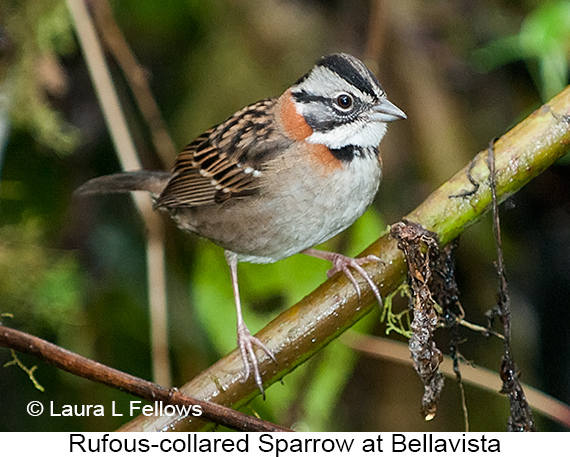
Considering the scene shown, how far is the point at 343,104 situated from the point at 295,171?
0.32 m

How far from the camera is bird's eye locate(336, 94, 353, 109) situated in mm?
2611

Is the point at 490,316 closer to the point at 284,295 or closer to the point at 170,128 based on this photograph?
the point at 284,295

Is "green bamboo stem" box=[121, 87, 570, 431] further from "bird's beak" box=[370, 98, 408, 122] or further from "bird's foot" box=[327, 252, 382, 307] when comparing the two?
"bird's beak" box=[370, 98, 408, 122]

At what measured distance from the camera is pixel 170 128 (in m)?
4.34

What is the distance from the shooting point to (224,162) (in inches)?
120

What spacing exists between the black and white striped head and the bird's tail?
34.5 inches

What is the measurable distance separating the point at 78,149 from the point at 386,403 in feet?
7.75

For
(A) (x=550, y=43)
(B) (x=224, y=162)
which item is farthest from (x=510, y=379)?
(A) (x=550, y=43)

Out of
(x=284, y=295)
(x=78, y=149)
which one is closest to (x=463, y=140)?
(x=284, y=295)

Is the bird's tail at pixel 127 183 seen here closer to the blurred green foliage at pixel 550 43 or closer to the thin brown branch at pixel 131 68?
the thin brown branch at pixel 131 68

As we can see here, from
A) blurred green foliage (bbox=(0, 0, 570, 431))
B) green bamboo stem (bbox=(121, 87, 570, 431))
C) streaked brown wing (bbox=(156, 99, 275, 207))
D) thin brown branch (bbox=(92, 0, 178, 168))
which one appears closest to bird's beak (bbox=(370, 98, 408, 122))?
green bamboo stem (bbox=(121, 87, 570, 431))

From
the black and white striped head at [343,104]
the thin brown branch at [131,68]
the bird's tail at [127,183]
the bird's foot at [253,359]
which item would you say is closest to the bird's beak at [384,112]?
the black and white striped head at [343,104]
